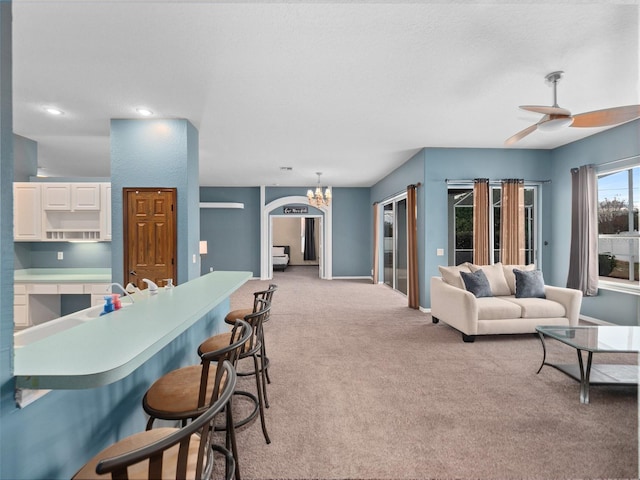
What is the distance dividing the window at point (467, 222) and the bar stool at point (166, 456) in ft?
18.3

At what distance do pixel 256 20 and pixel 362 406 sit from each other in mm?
2983

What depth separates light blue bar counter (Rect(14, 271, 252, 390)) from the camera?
103 centimetres

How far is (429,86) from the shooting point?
329 cm

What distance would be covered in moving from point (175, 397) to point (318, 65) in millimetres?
2783

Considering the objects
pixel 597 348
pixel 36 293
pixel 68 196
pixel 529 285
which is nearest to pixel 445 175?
pixel 529 285

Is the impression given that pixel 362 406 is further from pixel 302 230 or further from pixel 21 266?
pixel 302 230

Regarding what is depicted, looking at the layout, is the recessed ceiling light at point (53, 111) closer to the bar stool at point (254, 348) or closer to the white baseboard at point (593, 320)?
the bar stool at point (254, 348)

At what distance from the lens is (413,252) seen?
19.7 feet

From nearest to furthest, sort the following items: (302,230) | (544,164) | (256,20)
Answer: (256,20), (544,164), (302,230)

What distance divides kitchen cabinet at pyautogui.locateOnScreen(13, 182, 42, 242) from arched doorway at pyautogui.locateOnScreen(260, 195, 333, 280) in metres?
5.41

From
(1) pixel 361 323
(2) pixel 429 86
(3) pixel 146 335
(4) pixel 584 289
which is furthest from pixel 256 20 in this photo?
(4) pixel 584 289

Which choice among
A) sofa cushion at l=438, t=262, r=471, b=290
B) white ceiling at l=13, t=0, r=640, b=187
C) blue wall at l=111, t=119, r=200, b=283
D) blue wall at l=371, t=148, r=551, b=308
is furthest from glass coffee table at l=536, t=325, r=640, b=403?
blue wall at l=111, t=119, r=200, b=283

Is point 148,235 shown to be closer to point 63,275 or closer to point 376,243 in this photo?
point 63,275

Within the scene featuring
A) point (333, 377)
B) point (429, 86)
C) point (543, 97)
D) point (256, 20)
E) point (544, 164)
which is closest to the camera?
point (256, 20)
